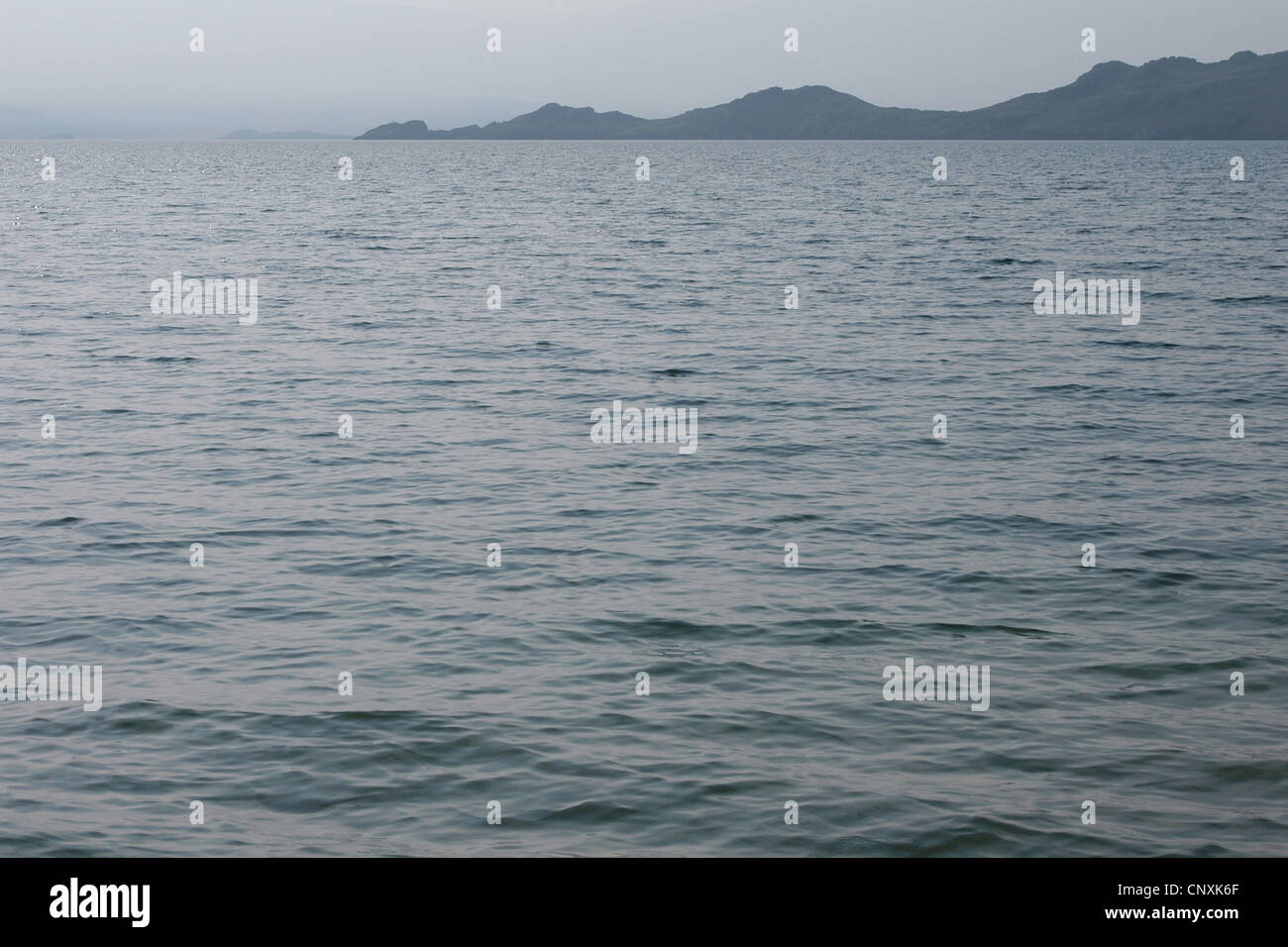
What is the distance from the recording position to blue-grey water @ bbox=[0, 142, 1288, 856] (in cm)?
1071

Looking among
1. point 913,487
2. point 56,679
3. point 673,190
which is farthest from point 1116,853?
point 673,190

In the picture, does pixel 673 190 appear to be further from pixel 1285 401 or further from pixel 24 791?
pixel 24 791

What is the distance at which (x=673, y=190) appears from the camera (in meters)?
131

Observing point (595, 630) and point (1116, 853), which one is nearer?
point (1116, 853)

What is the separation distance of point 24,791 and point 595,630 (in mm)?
5675

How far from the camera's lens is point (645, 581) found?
52.5 feet

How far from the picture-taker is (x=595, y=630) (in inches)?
568

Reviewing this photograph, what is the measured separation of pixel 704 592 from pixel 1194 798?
610 cm

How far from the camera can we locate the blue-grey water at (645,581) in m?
10.7

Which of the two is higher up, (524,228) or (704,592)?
(524,228)
